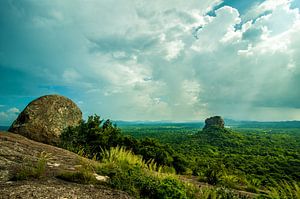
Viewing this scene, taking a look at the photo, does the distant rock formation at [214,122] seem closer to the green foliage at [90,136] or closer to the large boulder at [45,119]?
the green foliage at [90,136]

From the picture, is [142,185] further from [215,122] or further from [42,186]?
[215,122]

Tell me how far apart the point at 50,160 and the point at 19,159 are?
107 centimetres

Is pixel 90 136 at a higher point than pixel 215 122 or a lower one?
lower

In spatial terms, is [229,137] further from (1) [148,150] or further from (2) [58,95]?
(2) [58,95]

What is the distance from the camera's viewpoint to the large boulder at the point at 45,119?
487 inches

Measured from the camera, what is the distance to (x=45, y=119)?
Answer: 42.0ft

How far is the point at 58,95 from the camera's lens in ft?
47.8

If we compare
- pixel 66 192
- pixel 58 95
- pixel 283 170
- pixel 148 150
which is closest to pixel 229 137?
pixel 283 170

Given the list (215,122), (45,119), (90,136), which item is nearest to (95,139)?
(90,136)

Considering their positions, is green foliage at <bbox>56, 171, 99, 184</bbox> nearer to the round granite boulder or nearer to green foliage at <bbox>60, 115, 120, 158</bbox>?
green foliage at <bbox>60, 115, 120, 158</bbox>

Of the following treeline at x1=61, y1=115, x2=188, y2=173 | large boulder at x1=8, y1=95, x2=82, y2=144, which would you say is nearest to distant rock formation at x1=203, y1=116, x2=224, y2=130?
treeline at x1=61, y1=115, x2=188, y2=173

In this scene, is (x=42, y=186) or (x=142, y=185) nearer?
(x=42, y=186)

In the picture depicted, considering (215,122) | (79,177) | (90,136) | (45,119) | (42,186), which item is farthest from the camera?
(215,122)

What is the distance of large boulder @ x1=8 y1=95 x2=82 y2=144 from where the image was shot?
12375 millimetres
